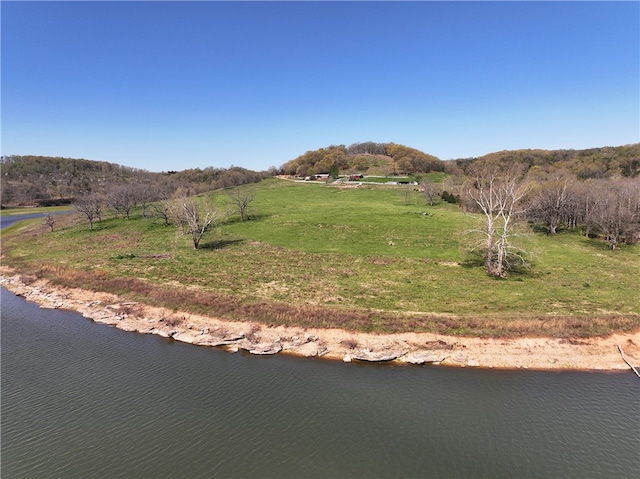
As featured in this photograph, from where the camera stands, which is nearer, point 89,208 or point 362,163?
point 89,208

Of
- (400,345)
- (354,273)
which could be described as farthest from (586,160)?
(400,345)

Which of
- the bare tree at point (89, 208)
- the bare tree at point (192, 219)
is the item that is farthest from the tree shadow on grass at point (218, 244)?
the bare tree at point (89, 208)

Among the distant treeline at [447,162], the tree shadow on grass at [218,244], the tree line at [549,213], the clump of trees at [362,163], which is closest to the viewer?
the tree line at [549,213]

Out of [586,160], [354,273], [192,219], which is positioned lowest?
[354,273]

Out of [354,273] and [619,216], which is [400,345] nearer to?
[354,273]

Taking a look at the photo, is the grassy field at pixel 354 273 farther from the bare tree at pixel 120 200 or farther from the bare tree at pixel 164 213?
the bare tree at pixel 120 200
